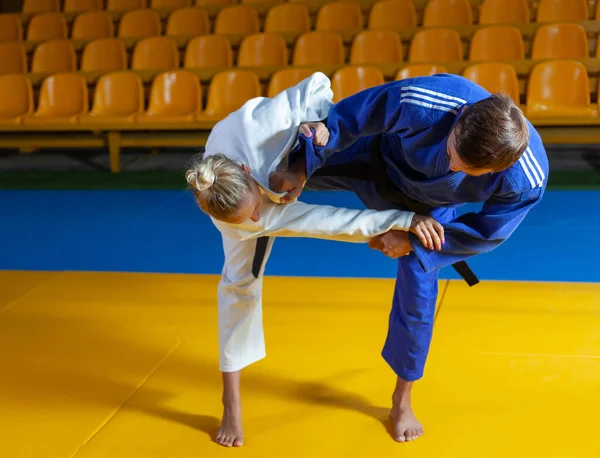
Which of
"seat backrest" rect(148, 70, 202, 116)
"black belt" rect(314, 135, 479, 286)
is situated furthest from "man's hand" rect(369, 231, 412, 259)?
"seat backrest" rect(148, 70, 202, 116)

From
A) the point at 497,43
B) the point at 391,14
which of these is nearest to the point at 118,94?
the point at 391,14

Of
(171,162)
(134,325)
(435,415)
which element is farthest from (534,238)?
(171,162)

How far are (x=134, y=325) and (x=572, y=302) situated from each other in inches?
78.8

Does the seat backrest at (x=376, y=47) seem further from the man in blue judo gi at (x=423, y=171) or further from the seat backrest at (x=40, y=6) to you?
the man in blue judo gi at (x=423, y=171)

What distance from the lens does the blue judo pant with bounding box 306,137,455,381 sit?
6.97ft

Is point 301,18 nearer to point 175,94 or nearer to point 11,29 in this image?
point 175,94

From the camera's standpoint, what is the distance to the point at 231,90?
6289mm

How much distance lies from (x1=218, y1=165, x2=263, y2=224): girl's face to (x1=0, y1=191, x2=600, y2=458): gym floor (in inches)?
30.2

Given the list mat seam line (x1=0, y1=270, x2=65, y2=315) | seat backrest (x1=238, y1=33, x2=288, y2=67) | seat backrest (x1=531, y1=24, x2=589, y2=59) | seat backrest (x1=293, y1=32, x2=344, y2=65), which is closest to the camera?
mat seam line (x1=0, y1=270, x2=65, y2=315)

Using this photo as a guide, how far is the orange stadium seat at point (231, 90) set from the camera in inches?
245

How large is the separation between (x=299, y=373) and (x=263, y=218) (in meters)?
0.92

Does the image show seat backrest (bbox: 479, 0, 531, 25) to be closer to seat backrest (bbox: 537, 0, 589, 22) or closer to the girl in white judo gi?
seat backrest (bbox: 537, 0, 589, 22)

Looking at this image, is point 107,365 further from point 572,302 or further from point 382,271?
point 572,302

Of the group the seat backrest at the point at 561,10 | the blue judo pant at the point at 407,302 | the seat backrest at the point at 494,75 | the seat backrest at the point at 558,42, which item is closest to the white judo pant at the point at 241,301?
the blue judo pant at the point at 407,302
